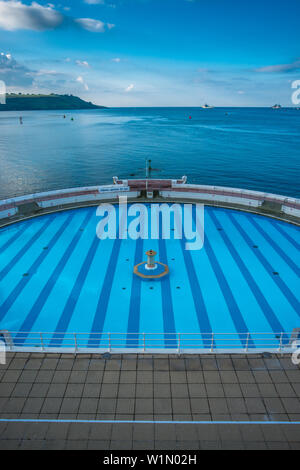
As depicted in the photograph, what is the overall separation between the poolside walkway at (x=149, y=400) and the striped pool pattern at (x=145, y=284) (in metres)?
1.89

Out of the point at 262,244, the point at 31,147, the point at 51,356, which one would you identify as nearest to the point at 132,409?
the point at 51,356

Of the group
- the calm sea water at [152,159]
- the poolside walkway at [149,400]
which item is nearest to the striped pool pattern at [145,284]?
the poolside walkway at [149,400]

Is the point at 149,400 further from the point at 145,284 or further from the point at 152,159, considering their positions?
the point at 152,159

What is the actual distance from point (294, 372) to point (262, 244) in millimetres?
10473

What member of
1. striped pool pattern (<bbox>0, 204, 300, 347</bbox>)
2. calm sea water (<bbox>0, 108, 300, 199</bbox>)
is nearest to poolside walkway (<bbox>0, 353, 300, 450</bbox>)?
striped pool pattern (<bbox>0, 204, 300, 347</bbox>)

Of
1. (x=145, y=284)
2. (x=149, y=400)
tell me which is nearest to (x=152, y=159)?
(x=145, y=284)

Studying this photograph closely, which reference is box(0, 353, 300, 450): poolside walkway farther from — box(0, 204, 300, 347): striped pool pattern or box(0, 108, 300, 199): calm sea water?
box(0, 108, 300, 199): calm sea water

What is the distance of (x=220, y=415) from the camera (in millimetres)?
6484

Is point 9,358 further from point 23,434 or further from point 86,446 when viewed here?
point 86,446

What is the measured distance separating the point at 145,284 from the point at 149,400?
23.0ft

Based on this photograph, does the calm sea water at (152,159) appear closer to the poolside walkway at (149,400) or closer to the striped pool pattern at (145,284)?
the striped pool pattern at (145,284)

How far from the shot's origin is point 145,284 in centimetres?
1368

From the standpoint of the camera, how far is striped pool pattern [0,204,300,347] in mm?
11469

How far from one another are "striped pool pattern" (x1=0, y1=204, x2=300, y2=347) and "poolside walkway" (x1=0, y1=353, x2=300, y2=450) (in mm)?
1893
